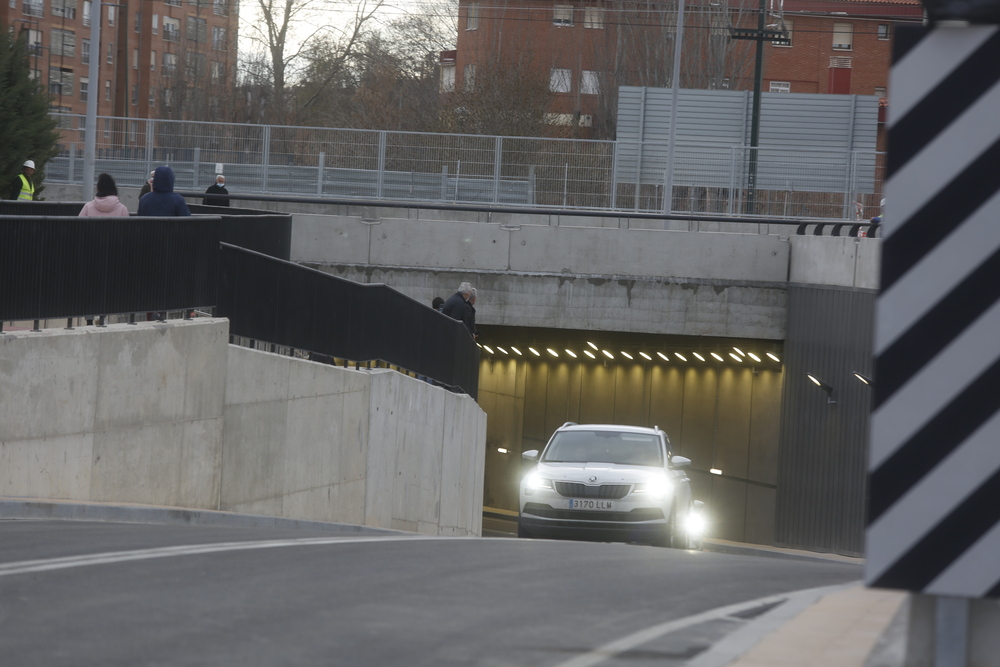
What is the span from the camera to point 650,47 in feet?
191

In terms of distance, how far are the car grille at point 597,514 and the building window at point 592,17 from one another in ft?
163

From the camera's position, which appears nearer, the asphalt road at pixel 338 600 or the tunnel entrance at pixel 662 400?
the asphalt road at pixel 338 600

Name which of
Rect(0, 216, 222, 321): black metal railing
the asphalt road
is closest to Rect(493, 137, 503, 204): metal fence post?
Rect(0, 216, 222, 321): black metal railing

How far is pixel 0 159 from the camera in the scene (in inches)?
948

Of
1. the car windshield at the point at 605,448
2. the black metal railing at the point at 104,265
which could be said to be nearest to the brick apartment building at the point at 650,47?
the car windshield at the point at 605,448

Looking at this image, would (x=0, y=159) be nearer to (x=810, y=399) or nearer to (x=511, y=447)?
(x=810, y=399)

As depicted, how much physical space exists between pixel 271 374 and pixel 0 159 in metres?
13.2

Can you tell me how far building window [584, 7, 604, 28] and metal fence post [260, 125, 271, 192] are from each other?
3095cm

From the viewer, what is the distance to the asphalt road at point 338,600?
199 inches

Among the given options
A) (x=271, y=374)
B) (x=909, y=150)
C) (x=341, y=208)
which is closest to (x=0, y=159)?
(x=341, y=208)

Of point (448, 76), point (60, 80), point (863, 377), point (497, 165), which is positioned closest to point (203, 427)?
point (863, 377)

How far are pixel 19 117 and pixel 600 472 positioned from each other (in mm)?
15057

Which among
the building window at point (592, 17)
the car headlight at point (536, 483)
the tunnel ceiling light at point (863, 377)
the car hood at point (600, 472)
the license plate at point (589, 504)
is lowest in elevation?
the license plate at point (589, 504)

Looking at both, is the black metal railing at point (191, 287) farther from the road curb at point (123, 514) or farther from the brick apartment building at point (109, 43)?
the brick apartment building at point (109, 43)
